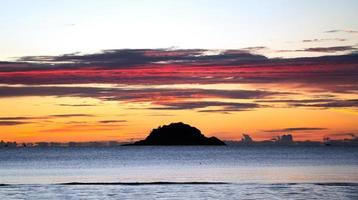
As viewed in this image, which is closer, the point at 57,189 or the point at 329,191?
the point at 329,191

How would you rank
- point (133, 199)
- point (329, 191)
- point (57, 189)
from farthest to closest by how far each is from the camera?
point (57, 189) → point (329, 191) → point (133, 199)

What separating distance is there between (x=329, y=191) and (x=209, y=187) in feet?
41.1

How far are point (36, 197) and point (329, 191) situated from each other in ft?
83.7

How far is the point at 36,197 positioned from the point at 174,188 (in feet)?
48.0

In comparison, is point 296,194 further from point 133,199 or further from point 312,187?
point 133,199

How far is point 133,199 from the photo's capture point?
53094 millimetres

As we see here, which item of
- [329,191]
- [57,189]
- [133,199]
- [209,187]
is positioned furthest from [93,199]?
[329,191]

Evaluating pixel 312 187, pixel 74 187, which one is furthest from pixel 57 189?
pixel 312 187

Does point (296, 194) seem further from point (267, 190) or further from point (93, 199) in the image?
point (93, 199)

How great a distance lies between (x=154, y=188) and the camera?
211ft

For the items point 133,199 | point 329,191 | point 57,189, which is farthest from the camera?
point 57,189

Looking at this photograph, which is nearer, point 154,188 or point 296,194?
point 296,194

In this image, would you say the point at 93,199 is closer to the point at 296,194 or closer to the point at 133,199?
the point at 133,199

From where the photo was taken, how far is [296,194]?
56.0 meters
